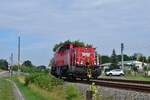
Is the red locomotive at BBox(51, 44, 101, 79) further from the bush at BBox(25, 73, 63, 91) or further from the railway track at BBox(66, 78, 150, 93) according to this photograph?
the railway track at BBox(66, 78, 150, 93)

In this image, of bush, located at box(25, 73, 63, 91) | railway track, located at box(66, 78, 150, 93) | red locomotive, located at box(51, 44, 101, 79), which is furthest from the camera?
red locomotive, located at box(51, 44, 101, 79)

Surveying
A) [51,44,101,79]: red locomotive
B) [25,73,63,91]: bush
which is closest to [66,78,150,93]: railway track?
[25,73,63,91]: bush

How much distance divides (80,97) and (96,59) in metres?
18.5

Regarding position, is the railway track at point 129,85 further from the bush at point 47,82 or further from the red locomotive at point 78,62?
the red locomotive at point 78,62

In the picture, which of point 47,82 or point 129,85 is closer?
point 129,85

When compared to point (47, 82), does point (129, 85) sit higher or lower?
lower

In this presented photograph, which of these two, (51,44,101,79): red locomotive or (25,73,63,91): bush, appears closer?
(25,73,63,91): bush

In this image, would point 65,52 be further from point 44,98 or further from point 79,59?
point 44,98

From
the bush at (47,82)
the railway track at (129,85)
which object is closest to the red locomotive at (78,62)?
the bush at (47,82)

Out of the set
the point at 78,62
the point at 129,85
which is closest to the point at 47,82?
the point at 78,62

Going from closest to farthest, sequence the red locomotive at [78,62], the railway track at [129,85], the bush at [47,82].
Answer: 1. the railway track at [129,85]
2. the bush at [47,82]
3. the red locomotive at [78,62]

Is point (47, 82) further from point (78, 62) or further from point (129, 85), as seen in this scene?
point (129, 85)

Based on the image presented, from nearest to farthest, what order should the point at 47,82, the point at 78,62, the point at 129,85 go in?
the point at 129,85 → the point at 47,82 → the point at 78,62

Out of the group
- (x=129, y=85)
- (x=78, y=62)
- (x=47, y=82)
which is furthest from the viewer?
(x=78, y=62)
